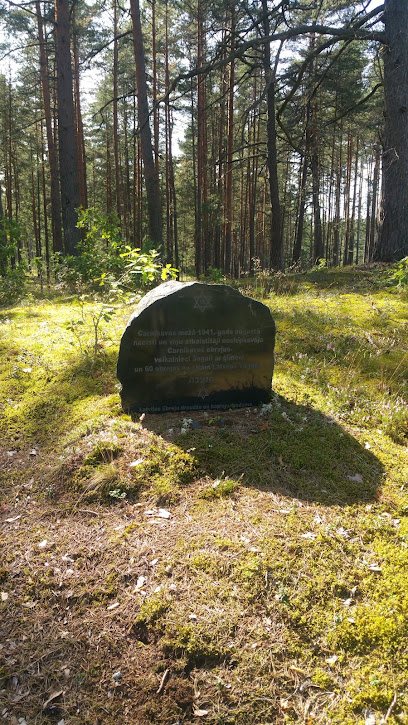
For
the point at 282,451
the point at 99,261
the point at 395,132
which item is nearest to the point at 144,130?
the point at 99,261

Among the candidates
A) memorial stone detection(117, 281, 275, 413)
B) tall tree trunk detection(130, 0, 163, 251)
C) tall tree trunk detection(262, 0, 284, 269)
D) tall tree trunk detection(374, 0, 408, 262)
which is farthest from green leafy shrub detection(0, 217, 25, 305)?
tall tree trunk detection(374, 0, 408, 262)

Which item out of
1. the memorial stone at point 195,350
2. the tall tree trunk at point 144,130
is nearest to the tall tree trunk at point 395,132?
the tall tree trunk at point 144,130

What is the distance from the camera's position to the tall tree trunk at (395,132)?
28.4ft

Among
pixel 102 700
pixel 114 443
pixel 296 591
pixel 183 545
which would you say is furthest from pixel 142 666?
pixel 114 443

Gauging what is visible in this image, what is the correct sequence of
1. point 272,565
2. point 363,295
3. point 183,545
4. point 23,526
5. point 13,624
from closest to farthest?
point 13,624 < point 272,565 < point 183,545 < point 23,526 < point 363,295

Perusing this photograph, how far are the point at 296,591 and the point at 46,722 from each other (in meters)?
1.41

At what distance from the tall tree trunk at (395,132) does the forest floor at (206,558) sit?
5.91m

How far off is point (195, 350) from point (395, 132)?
8.14 m

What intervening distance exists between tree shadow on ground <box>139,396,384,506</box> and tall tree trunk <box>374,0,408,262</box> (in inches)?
278

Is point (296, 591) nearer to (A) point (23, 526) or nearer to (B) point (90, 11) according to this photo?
(A) point (23, 526)

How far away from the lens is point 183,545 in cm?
273

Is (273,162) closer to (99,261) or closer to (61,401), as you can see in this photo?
(99,261)

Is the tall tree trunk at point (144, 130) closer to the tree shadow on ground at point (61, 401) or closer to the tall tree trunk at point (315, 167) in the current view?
the tall tree trunk at point (315, 167)

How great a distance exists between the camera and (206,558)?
8.57 ft
